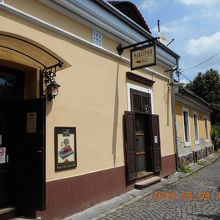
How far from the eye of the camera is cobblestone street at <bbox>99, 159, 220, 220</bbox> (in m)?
6.37

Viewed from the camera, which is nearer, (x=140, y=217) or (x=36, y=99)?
(x=36, y=99)

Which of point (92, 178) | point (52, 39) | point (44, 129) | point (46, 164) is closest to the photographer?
point (44, 129)

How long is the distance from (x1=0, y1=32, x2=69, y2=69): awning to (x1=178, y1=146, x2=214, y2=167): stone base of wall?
8.46m

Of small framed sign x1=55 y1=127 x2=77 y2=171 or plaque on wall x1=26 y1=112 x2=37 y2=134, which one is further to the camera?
small framed sign x1=55 y1=127 x2=77 y2=171

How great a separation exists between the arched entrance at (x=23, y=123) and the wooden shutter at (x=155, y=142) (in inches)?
201

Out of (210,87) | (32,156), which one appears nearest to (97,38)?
(32,156)

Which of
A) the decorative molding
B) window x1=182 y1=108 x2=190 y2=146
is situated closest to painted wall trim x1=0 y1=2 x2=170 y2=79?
the decorative molding

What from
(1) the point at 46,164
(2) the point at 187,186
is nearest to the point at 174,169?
(2) the point at 187,186

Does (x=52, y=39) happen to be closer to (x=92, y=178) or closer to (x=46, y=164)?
(x=46, y=164)

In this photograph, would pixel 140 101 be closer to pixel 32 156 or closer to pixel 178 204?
pixel 178 204

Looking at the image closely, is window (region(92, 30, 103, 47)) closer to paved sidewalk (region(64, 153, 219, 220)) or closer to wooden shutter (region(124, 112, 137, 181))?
wooden shutter (region(124, 112, 137, 181))

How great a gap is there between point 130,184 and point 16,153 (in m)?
3.91

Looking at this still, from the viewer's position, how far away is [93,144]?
7.52 meters

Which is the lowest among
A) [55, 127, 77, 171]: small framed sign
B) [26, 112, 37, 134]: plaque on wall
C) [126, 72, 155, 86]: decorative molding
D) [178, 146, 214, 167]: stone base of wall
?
[178, 146, 214, 167]: stone base of wall
